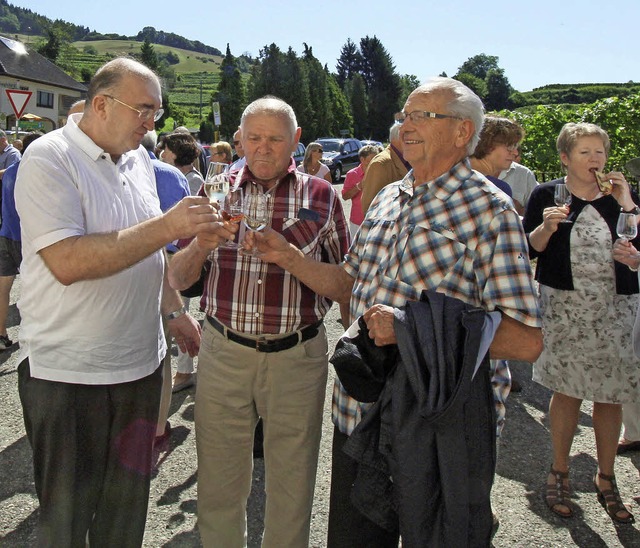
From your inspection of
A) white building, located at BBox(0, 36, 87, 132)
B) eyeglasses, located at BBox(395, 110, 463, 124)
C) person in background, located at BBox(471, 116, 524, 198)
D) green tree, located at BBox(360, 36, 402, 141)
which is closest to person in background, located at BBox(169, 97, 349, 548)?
eyeglasses, located at BBox(395, 110, 463, 124)

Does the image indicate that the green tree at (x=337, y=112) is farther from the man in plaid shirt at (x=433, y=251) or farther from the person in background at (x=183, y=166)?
the man in plaid shirt at (x=433, y=251)

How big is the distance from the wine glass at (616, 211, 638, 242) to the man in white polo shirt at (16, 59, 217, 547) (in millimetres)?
2323

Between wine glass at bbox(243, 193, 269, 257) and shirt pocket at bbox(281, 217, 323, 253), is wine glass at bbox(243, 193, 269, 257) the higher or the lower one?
the higher one

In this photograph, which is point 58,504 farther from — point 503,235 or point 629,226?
point 629,226

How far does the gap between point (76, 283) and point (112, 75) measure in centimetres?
82

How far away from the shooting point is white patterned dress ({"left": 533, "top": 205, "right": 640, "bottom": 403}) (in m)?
3.71

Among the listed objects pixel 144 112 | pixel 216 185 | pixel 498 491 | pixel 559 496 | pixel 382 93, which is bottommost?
pixel 498 491

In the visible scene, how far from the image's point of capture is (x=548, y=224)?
3568 mm

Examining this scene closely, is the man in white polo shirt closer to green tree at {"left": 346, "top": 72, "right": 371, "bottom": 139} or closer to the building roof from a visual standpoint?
the building roof

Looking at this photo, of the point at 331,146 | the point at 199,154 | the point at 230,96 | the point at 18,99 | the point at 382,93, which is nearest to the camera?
the point at 199,154

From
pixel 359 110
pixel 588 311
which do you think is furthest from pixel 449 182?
pixel 359 110

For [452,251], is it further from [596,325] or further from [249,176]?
[596,325]

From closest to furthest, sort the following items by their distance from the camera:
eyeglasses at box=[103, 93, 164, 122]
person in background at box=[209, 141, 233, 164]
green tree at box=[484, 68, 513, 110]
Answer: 1. eyeglasses at box=[103, 93, 164, 122]
2. person in background at box=[209, 141, 233, 164]
3. green tree at box=[484, 68, 513, 110]

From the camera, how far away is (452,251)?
2312 millimetres
